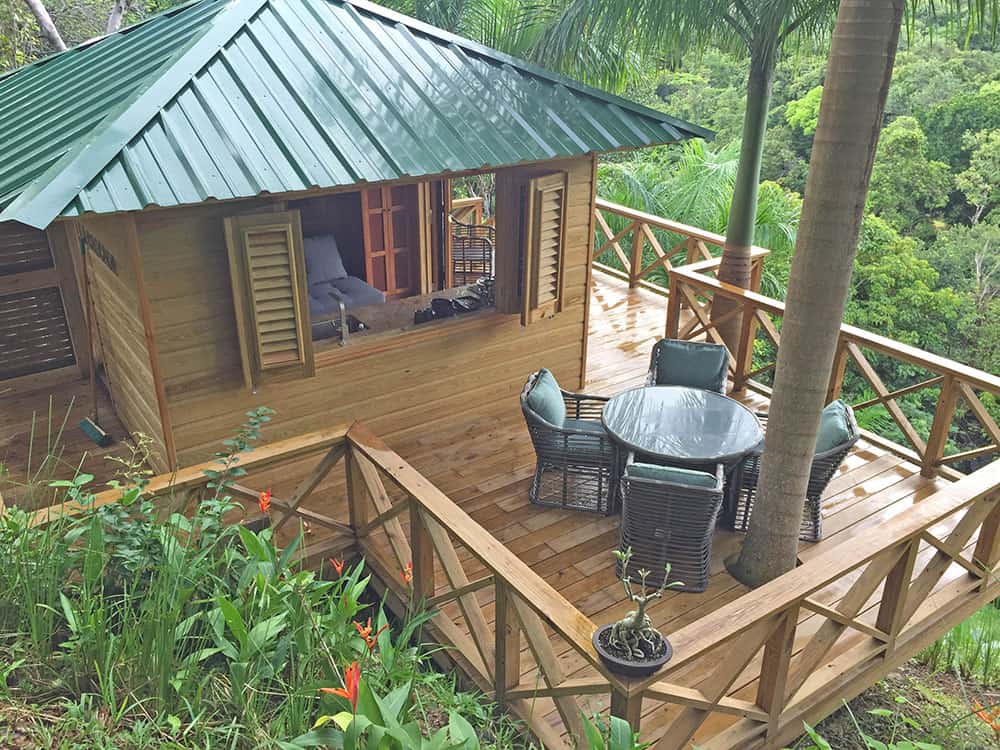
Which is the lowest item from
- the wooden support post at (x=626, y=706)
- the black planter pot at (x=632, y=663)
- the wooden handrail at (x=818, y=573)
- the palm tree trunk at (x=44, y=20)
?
the wooden support post at (x=626, y=706)

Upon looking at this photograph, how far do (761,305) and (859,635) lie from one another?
3.11 meters

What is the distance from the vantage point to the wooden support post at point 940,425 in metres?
5.88

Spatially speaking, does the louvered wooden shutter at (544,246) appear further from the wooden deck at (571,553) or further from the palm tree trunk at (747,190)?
the palm tree trunk at (747,190)

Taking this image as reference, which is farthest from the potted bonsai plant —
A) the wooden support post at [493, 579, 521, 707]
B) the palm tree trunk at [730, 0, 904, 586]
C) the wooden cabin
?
the wooden cabin

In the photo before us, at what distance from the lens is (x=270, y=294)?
17.3 feet

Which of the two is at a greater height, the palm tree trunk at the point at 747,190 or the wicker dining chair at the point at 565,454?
the palm tree trunk at the point at 747,190

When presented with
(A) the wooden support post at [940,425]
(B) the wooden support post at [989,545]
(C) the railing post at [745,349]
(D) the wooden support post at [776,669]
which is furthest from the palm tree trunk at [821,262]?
(C) the railing post at [745,349]

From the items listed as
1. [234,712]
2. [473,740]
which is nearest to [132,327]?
[234,712]

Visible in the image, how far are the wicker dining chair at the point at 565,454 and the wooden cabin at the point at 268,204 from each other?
3.69ft

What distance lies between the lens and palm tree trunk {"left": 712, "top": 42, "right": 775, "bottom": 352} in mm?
6913

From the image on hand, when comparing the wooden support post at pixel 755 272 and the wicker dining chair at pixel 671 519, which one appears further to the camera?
the wooden support post at pixel 755 272

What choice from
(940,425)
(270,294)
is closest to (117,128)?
(270,294)

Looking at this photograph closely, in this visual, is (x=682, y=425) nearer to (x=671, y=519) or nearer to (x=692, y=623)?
(x=671, y=519)

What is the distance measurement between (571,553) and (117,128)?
3.71 meters
